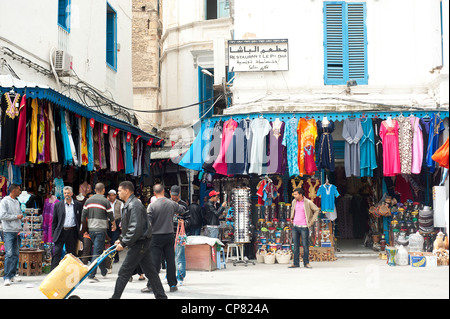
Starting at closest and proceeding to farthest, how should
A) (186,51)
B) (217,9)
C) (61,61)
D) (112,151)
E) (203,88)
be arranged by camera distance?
(61,61), (112,151), (203,88), (217,9), (186,51)

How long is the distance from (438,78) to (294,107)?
3239mm

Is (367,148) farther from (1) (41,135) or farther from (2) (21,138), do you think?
(2) (21,138)

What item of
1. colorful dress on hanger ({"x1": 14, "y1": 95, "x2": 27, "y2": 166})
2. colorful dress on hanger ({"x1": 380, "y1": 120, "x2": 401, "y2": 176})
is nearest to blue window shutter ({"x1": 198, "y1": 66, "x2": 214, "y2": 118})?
colorful dress on hanger ({"x1": 380, "y1": 120, "x2": 401, "y2": 176})

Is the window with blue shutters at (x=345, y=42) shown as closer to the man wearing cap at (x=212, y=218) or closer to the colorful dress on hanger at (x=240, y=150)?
the colorful dress on hanger at (x=240, y=150)

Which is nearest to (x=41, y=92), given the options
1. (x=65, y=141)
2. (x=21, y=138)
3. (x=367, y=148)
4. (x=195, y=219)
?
(x=21, y=138)

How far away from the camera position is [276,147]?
12680 mm

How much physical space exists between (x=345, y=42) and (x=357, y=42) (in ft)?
0.99

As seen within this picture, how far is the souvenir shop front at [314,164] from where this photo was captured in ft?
41.0

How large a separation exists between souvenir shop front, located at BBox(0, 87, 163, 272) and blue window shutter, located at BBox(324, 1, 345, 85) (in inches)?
Answer: 215

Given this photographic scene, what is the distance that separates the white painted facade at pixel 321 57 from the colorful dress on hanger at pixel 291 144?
619mm

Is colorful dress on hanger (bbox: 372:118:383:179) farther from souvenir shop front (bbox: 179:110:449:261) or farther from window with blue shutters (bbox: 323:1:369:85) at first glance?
window with blue shutters (bbox: 323:1:369:85)
